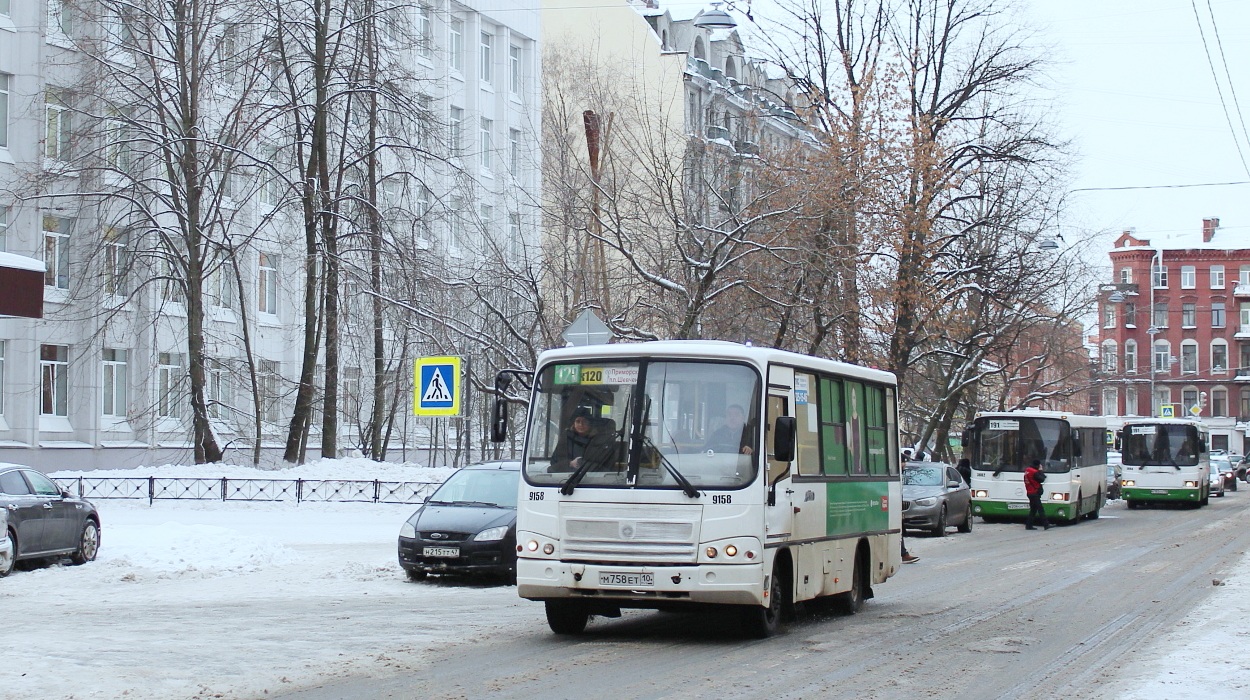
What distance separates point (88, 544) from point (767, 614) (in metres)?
12.0

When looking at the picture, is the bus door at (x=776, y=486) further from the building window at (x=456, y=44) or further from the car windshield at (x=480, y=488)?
the building window at (x=456, y=44)

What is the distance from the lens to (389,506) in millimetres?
32969

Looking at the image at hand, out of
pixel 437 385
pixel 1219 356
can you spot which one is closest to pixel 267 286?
pixel 437 385

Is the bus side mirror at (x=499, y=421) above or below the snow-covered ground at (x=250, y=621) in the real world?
above

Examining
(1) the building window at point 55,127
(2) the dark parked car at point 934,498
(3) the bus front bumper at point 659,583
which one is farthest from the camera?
(1) the building window at point 55,127

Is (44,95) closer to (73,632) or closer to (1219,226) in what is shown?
(73,632)

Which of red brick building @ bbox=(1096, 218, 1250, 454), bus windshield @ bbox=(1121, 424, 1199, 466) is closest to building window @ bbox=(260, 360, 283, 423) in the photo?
bus windshield @ bbox=(1121, 424, 1199, 466)

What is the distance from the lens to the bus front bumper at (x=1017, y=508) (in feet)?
123

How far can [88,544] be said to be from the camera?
839 inches

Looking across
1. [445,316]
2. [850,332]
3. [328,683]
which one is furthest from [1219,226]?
[328,683]

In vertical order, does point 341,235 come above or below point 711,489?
above

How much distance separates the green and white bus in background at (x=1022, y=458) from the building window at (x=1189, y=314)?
84816 millimetres

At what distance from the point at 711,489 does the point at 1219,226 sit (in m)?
112

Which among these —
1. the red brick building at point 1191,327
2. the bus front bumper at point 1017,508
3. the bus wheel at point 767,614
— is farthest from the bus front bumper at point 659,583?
the red brick building at point 1191,327
